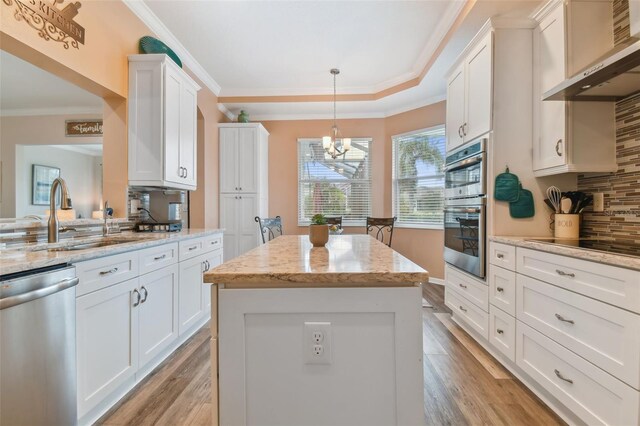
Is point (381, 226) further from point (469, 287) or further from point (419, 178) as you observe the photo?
point (469, 287)

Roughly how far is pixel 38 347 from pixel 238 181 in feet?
10.9

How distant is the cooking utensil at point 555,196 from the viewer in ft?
6.81

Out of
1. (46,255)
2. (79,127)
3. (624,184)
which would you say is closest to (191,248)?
(46,255)

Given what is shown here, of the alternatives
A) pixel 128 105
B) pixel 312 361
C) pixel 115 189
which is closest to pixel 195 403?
pixel 312 361

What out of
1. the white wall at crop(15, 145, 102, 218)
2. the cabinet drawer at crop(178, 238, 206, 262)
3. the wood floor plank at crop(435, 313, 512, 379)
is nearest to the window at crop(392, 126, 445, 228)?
the wood floor plank at crop(435, 313, 512, 379)

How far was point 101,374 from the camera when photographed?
60.4 inches

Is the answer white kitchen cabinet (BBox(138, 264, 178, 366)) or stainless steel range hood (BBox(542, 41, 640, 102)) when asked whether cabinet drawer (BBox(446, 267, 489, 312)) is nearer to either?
stainless steel range hood (BBox(542, 41, 640, 102))

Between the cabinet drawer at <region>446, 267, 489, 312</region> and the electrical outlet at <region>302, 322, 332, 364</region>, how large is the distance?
72.5 inches

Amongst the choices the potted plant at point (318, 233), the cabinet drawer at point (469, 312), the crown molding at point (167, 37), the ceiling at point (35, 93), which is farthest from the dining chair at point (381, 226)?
the ceiling at point (35, 93)

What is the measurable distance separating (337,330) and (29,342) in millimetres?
1307

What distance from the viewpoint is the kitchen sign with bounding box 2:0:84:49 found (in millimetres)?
1656

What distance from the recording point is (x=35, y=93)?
3.87 metres

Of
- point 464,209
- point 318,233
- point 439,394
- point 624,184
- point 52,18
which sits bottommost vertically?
point 439,394

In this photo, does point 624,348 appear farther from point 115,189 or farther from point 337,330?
point 115,189
